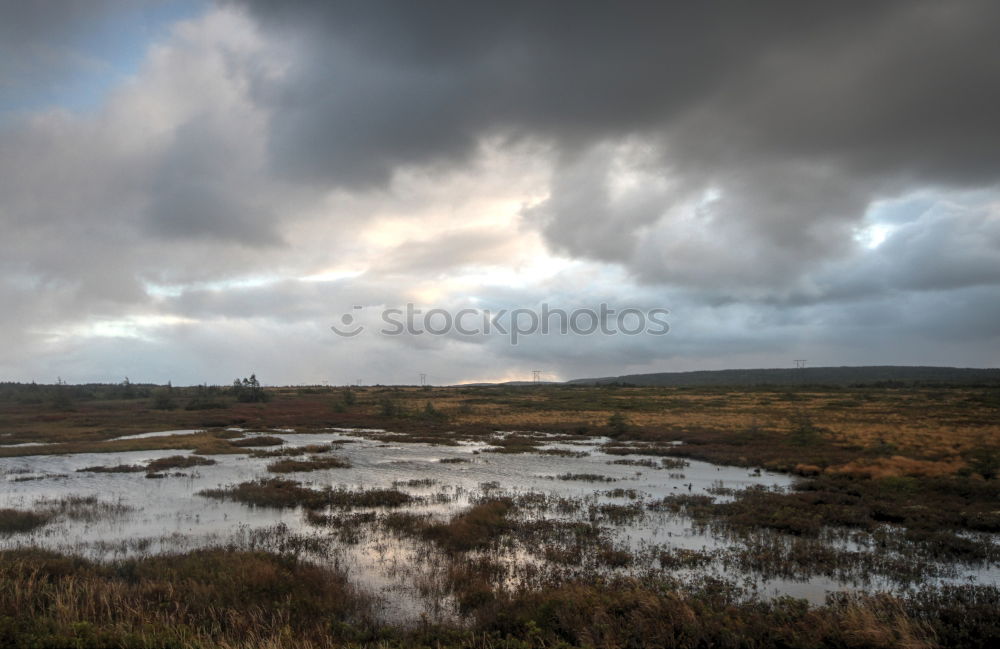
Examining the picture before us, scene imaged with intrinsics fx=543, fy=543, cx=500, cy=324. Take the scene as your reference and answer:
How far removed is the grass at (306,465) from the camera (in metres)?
33.3

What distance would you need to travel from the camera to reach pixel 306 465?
1355 inches

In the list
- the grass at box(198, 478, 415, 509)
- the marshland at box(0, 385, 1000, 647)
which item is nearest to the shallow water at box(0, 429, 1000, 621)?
the marshland at box(0, 385, 1000, 647)

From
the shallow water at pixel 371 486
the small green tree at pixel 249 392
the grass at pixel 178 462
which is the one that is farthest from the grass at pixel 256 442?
the small green tree at pixel 249 392

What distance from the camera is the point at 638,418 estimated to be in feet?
233

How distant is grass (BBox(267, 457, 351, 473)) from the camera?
1312 inches

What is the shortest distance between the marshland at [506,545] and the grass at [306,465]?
7.4 inches

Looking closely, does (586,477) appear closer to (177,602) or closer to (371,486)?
(371,486)

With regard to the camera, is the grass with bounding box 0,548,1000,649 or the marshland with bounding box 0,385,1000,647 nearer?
the grass with bounding box 0,548,1000,649

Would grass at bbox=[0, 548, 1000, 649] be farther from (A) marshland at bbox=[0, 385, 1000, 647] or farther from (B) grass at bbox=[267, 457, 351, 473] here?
(B) grass at bbox=[267, 457, 351, 473]

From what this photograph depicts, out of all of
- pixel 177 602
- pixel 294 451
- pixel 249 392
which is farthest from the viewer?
pixel 249 392

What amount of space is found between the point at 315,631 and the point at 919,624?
11.2 metres

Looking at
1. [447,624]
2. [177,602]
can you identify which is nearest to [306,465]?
[177,602]

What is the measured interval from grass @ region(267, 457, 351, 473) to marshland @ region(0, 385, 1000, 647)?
19cm

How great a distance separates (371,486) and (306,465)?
27.2ft
